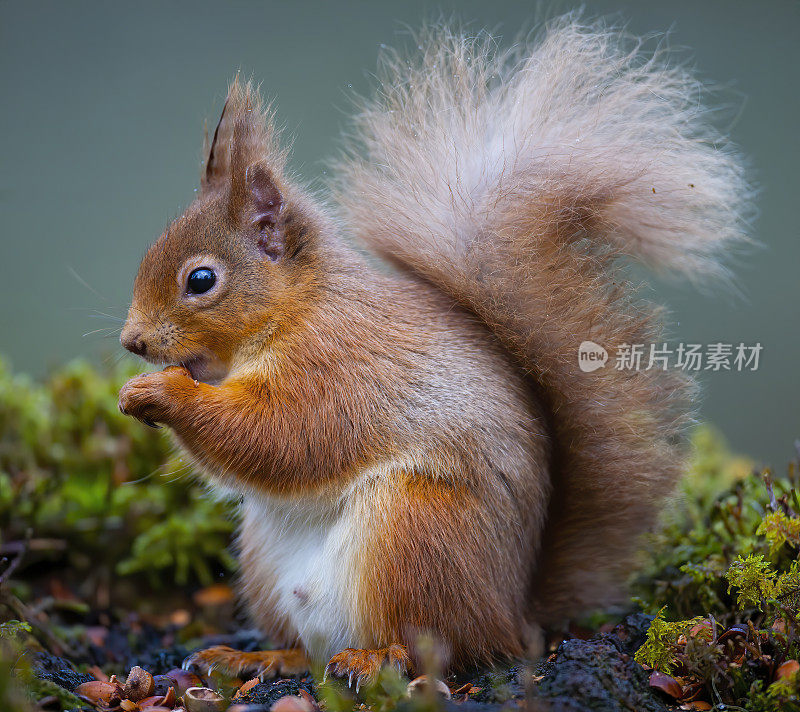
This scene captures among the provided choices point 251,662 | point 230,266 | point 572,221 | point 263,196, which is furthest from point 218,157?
point 251,662

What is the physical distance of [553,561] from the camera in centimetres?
174

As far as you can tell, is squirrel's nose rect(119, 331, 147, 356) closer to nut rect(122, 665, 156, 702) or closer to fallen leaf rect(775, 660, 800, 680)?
nut rect(122, 665, 156, 702)

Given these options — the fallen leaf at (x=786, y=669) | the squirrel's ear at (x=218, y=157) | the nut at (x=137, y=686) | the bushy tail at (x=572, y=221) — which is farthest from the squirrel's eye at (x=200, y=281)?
the fallen leaf at (x=786, y=669)

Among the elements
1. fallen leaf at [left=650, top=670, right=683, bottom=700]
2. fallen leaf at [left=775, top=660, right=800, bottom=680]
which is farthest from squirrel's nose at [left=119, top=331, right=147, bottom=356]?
fallen leaf at [left=775, top=660, right=800, bottom=680]

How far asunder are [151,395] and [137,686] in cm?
54

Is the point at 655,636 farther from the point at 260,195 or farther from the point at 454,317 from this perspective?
the point at 260,195

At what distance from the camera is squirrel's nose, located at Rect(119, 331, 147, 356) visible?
5.32ft

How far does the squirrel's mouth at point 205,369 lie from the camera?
166 centimetres

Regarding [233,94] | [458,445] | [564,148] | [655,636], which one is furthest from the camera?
[233,94]

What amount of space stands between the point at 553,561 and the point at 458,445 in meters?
0.44

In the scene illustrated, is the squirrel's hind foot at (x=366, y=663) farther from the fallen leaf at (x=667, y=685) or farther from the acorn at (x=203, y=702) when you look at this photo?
the fallen leaf at (x=667, y=685)

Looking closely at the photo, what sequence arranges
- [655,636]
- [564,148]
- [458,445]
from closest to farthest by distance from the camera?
1. [655,636]
2. [458,445]
3. [564,148]

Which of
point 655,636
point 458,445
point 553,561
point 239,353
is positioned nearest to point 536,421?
point 458,445

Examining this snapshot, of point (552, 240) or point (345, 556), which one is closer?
point (345, 556)
